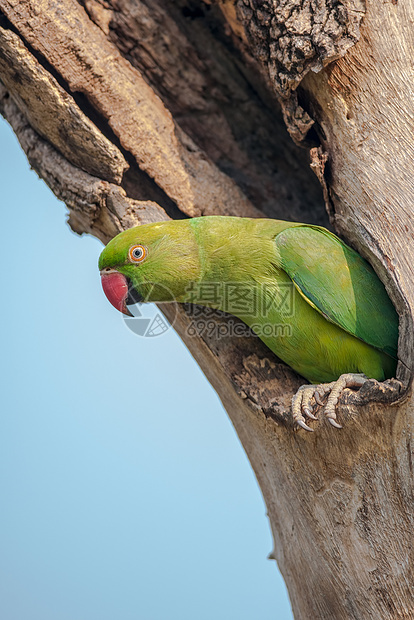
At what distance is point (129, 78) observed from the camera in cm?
374

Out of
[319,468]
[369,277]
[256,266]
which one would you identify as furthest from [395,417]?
[256,266]

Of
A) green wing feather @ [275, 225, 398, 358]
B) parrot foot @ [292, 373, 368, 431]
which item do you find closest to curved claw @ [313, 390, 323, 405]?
parrot foot @ [292, 373, 368, 431]

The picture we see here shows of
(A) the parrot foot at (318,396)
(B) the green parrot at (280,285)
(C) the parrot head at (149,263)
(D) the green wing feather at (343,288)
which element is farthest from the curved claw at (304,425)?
(C) the parrot head at (149,263)

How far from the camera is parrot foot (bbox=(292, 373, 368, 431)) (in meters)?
2.90

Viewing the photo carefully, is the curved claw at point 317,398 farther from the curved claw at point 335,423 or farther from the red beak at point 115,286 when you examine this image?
the red beak at point 115,286

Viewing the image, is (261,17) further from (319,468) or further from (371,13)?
(319,468)

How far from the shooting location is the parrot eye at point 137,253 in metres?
3.30

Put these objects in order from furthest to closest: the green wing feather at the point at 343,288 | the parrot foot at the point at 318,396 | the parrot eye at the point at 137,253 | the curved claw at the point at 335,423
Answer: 1. the parrot eye at the point at 137,253
2. the green wing feather at the point at 343,288
3. the parrot foot at the point at 318,396
4. the curved claw at the point at 335,423

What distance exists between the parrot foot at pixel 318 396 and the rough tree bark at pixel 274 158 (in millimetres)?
104

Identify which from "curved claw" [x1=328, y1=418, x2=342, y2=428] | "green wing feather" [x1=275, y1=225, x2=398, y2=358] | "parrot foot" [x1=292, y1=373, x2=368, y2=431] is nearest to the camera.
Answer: "curved claw" [x1=328, y1=418, x2=342, y2=428]

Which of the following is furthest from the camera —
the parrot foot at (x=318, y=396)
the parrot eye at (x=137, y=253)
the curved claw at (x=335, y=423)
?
the parrot eye at (x=137, y=253)

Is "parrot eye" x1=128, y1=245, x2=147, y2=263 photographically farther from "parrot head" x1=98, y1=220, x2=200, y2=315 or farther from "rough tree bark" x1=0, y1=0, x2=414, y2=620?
"rough tree bark" x1=0, y1=0, x2=414, y2=620

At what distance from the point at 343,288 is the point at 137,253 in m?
1.23

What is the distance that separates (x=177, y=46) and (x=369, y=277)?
226 centimetres
